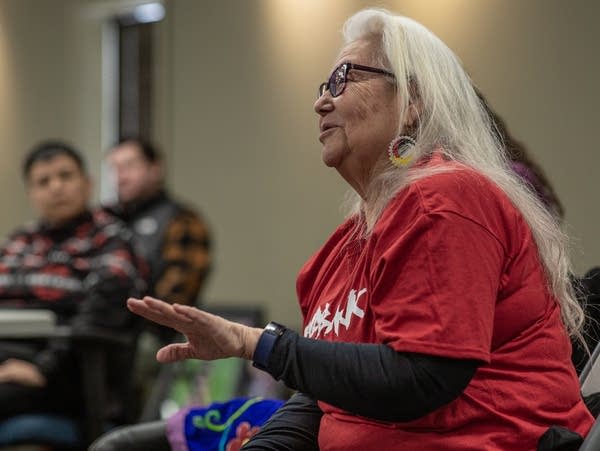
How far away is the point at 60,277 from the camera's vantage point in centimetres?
327

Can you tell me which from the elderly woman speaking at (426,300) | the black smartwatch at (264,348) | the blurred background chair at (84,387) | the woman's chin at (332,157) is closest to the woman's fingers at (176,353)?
the elderly woman speaking at (426,300)

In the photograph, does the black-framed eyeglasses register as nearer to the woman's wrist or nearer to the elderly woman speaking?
the elderly woman speaking

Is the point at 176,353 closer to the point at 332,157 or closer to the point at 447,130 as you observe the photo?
the point at 332,157

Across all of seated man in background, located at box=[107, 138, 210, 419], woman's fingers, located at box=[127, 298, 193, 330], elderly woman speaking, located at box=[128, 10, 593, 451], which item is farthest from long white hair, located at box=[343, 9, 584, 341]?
seated man in background, located at box=[107, 138, 210, 419]

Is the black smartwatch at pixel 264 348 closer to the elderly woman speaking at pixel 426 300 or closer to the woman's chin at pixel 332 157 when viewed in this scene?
the elderly woman speaking at pixel 426 300

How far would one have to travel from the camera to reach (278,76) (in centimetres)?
452

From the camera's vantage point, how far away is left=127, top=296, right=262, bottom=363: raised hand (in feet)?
3.98

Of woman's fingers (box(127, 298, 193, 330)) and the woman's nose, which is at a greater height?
the woman's nose

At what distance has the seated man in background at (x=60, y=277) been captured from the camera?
116 inches

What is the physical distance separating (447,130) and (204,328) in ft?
1.47

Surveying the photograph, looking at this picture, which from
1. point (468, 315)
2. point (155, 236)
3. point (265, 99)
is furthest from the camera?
point (265, 99)

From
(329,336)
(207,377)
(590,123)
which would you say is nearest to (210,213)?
(207,377)

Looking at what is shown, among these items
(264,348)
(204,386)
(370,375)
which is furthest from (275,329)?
(204,386)

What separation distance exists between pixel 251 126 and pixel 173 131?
21.6 inches
